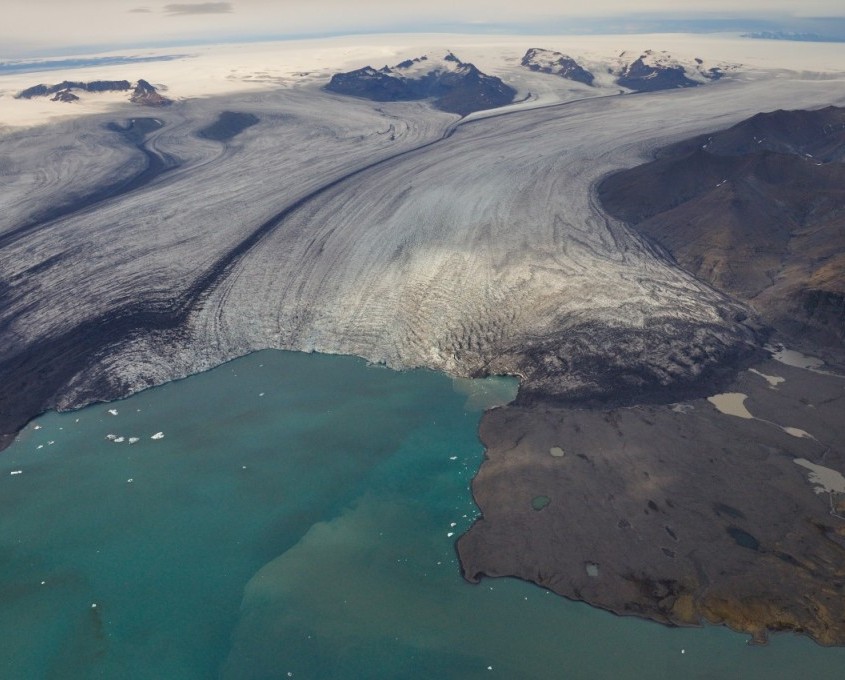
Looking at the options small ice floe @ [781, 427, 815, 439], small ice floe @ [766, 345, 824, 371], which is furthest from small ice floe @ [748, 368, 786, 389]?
small ice floe @ [781, 427, 815, 439]

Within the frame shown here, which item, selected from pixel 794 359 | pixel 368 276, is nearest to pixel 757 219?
pixel 794 359

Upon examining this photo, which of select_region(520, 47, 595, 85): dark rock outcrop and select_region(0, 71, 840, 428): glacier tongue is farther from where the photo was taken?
select_region(520, 47, 595, 85): dark rock outcrop

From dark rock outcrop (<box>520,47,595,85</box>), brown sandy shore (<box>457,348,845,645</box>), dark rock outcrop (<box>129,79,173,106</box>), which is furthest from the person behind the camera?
dark rock outcrop (<box>520,47,595,85</box>)

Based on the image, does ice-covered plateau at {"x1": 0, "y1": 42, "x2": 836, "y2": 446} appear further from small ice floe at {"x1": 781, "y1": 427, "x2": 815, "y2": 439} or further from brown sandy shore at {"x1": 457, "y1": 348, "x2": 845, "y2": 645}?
small ice floe at {"x1": 781, "y1": 427, "x2": 815, "y2": 439}

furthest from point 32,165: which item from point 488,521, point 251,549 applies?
point 488,521

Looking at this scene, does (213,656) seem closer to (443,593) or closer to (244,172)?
(443,593)

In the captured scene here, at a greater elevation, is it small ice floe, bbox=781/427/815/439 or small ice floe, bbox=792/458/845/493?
small ice floe, bbox=781/427/815/439

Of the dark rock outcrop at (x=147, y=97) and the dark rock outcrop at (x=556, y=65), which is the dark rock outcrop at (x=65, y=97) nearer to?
the dark rock outcrop at (x=147, y=97)

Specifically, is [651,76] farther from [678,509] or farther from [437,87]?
[678,509]
